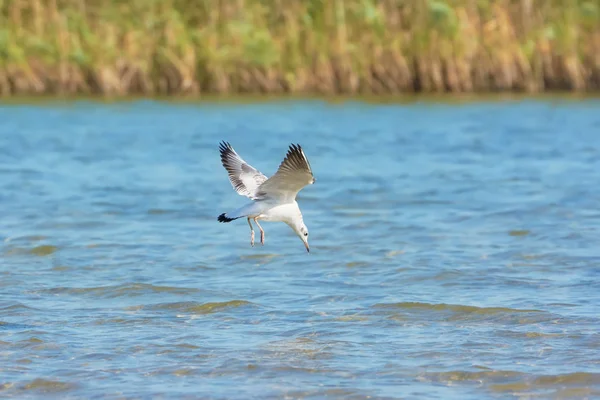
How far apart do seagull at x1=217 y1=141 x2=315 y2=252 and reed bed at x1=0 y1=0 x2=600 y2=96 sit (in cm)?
1919

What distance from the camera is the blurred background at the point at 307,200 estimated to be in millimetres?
6895

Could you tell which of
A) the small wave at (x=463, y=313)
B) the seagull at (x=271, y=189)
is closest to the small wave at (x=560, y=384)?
the small wave at (x=463, y=313)

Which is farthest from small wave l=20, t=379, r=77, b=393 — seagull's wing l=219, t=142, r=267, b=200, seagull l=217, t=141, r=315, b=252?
seagull's wing l=219, t=142, r=267, b=200

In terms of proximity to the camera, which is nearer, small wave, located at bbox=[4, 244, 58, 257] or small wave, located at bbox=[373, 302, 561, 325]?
small wave, located at bbox=[373, 302, 561, 325]

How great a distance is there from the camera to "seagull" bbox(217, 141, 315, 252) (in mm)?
7824

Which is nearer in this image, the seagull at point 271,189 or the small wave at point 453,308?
the seagull at point 271,189

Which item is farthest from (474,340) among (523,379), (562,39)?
(562,39)

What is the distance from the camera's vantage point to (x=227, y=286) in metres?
9.17

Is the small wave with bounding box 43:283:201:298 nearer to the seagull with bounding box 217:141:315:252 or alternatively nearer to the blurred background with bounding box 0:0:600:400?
the blurred background with bounding box 0:0:600:400

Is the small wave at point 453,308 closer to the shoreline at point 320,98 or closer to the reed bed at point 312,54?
the shoreline at point 320,98

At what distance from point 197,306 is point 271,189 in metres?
0.99

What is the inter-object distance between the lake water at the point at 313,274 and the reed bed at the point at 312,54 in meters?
7.70

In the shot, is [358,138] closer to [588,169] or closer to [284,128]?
[284,128]

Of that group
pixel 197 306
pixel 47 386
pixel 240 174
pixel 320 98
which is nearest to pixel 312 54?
pixel 320 98
